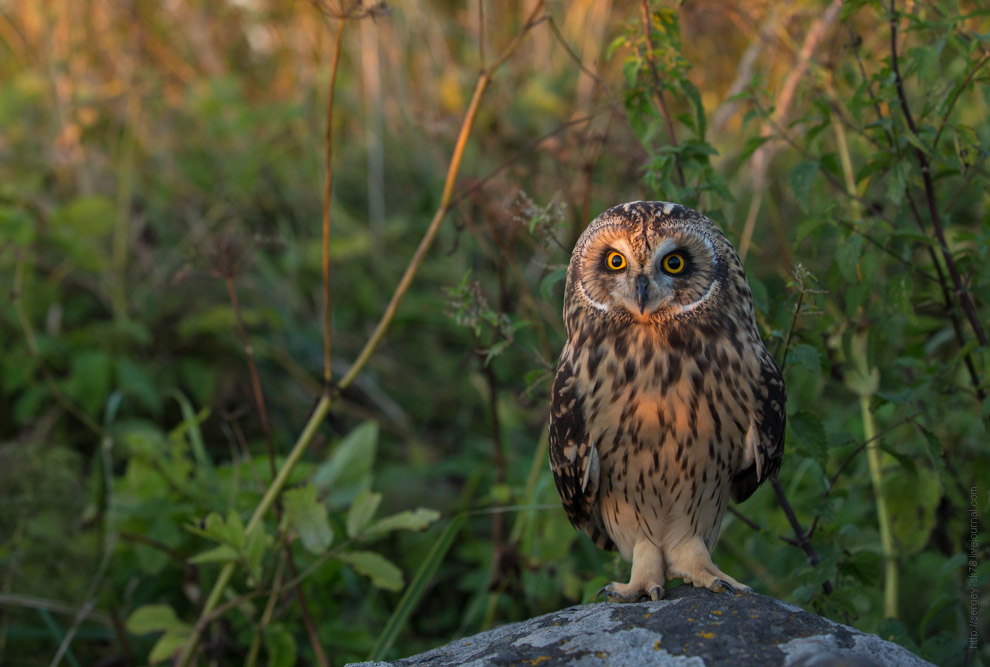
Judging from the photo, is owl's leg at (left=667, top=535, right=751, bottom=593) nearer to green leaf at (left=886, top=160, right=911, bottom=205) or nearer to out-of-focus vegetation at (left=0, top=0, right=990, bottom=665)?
out-of-focus vegetation at (left=0, top=0, right=990, bottom=665)

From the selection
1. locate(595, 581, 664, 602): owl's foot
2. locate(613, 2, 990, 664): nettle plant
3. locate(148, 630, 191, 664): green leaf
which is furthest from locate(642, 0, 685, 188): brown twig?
locate(148, 630, 191, 664): green leaf

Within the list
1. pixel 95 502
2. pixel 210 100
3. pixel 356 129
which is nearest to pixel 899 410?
pixel 95 502

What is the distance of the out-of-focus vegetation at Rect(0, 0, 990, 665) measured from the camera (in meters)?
2.59

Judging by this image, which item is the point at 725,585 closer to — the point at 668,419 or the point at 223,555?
the point at 668,419

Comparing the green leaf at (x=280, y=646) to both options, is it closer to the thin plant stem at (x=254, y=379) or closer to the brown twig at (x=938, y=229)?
the thin plant stem at (x=254, y=379)

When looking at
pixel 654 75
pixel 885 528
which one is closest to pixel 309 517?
pixel 654 75

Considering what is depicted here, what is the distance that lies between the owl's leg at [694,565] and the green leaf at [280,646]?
1.30 meters

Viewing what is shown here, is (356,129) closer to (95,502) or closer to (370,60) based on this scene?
(370,60)

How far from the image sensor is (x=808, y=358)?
2297mm

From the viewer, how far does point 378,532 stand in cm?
289

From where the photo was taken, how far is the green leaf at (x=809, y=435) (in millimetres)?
2404

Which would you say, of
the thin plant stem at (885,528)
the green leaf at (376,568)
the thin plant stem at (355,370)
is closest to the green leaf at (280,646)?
the thin plant stem at (355,370)

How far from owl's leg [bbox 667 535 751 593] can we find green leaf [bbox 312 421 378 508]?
1.48 meters

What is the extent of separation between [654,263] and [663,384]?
0.30 m
